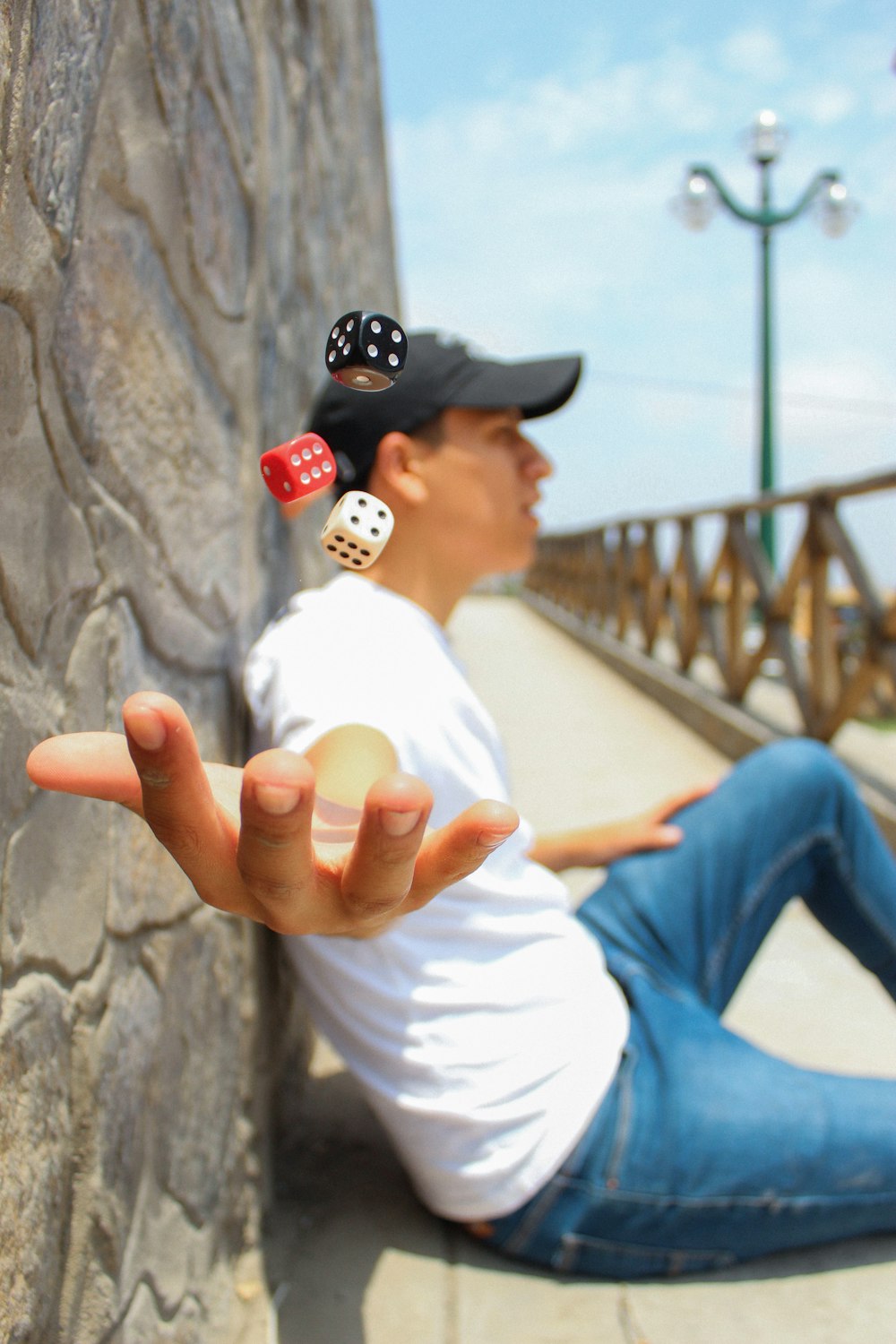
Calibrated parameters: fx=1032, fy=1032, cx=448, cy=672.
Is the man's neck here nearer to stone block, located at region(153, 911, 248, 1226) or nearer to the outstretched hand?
stone block, located at region(153, 911, 248, 1226)

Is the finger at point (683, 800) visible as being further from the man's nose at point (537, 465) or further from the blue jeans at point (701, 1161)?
the man's nose at point (537, 465)

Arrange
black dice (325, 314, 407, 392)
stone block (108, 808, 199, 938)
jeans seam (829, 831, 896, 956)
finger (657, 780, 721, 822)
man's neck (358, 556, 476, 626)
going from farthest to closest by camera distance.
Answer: finger (657, 780, 721, 822), jeans seam (829, 831, 896, 956), man's neck (358, 556, 476, 626), stone block (108, 808, 199, 938), black dice (325, 314, 407, 392)

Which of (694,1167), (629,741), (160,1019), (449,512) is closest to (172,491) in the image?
(449,512)

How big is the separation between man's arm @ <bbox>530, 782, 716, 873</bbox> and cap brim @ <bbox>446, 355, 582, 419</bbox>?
2.88 ft

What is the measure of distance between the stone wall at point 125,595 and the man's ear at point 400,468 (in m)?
0.27

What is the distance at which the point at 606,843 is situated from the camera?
175 cm

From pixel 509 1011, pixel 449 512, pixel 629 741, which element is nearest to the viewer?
pixel 449 512

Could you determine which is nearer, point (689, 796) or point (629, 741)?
point (689, 796)

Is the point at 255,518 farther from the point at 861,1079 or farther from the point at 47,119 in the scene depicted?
the point at 861,1079

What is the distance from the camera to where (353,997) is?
130 centimetres

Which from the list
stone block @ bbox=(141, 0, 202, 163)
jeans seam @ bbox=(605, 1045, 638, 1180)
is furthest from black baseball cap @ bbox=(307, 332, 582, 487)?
jeans seam @ bbox=(605, 1045, 638, 1180)

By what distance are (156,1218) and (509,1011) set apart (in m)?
0.45

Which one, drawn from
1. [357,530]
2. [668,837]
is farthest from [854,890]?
[357,530]

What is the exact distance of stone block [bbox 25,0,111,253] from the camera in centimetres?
73
